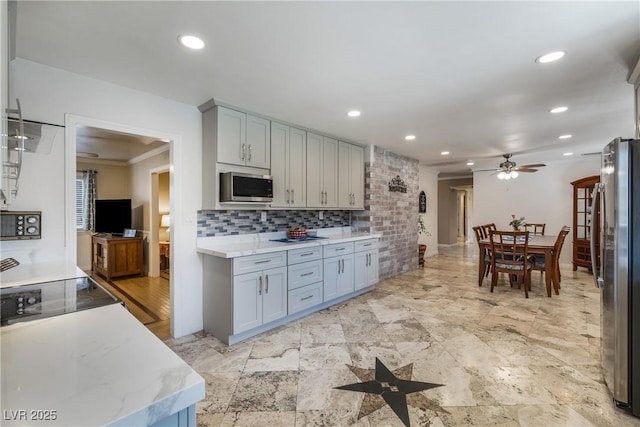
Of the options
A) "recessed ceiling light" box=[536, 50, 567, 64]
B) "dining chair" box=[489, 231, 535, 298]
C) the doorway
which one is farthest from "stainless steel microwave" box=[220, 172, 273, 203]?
"dining chair" box=[489, 231, 535, 298]

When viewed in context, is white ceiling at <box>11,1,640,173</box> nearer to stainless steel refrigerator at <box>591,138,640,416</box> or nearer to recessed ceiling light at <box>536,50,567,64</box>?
recessed ceiling light at <box>536,50,567,64</box>

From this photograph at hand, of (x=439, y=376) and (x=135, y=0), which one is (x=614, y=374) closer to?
(x=439, y=376)

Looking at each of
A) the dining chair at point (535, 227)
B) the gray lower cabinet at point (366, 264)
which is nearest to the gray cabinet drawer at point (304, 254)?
the gray lower cabinet at point (366, 264)

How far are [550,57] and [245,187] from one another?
2747mm

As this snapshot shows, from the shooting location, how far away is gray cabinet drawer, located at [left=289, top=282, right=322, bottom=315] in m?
3.34

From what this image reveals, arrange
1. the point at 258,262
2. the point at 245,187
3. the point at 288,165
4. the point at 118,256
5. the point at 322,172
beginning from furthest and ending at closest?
the point at 118,256 → the point at 322,172 → the point at 288,165 → the point at 245,187 → the point at 258,262

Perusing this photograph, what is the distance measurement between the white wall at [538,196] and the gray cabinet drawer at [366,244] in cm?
454

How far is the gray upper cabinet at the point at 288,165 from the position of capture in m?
3.52

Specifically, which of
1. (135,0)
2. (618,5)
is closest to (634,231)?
(618,5)

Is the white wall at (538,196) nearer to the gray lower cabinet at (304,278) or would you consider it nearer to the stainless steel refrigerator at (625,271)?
the stainless steel refrigerator at (625,271)

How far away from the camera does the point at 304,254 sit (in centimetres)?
347

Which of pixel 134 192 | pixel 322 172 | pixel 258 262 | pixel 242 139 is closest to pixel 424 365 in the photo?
pixel 258 262

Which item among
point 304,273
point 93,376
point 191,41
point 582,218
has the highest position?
point 191,41

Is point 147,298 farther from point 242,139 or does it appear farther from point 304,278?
point 242,139
